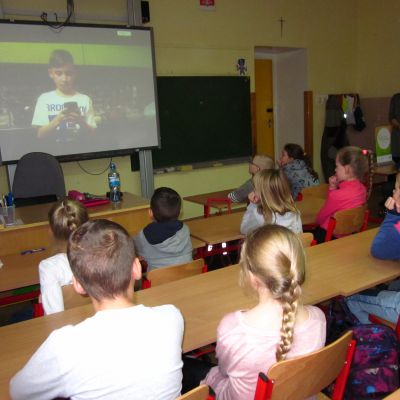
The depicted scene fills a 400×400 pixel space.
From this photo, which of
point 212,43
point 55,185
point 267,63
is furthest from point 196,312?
point 267,63

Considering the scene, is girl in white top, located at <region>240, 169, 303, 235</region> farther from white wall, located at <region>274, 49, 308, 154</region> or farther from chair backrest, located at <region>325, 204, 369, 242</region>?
white wall, located at <region>274, 49, 308, 154</region>

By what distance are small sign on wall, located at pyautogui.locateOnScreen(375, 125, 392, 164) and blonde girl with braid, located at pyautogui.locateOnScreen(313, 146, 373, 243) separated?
1.27 metres

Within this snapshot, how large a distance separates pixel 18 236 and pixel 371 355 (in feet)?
7.90

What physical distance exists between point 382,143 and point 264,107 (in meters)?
2.72

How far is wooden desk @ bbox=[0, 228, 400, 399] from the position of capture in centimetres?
156

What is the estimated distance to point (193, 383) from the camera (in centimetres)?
168

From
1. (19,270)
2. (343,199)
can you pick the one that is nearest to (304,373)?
(19,270)

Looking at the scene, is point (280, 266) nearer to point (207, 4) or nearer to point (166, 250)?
point (166, 250)

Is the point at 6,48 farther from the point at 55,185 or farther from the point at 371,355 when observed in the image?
the point at 371,355

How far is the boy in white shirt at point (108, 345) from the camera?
112 centimetres

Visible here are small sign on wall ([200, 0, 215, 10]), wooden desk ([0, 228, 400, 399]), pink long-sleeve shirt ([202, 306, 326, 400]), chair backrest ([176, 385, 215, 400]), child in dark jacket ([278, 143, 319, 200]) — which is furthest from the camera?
small sign on wall ([200, 0, 215, 10])

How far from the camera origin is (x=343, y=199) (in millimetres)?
3240

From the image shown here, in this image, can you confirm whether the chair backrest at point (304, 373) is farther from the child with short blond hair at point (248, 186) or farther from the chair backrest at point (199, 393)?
the child with short blond hair at point (248, 186)

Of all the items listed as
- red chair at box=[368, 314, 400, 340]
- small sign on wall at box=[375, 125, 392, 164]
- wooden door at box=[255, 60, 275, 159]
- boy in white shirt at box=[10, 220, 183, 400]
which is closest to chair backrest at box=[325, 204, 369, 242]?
red chair at box=[368, 314, 400, 340]
